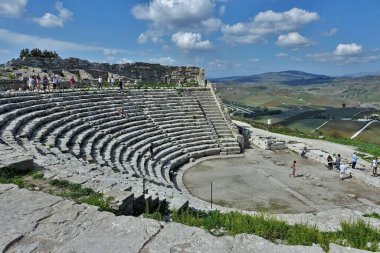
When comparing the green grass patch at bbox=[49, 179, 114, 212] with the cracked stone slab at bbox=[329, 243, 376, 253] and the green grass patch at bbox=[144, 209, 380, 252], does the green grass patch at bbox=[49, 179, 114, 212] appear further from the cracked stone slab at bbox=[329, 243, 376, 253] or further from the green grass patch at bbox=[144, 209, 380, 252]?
the cracked stone slab at bbox=[329, 243, 376, 253]

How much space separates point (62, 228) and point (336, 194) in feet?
41.0

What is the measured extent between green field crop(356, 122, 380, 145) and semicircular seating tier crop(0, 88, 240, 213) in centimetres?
1378

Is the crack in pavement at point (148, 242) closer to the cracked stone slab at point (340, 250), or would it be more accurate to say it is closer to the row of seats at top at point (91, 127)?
the cracked stone slab at point (340, 250)

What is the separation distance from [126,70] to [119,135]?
15787 millimetres

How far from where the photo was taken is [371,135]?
29.0 metres

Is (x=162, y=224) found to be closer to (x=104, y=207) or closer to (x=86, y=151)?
(x=104, y=207)

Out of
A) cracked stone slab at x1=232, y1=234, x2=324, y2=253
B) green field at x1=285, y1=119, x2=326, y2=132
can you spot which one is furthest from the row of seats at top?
green field at x1=285, y1=119, x2=326, y2=132

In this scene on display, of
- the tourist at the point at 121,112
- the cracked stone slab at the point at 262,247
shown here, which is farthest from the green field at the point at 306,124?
the cracked stone slab at the point at 262,247

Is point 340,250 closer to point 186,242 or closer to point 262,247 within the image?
point 262,247

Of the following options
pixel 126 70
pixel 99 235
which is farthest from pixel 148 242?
pixel 126 70

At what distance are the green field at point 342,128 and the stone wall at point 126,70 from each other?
13.7 metres

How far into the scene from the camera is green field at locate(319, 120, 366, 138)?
101ft

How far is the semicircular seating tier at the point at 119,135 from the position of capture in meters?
8.56

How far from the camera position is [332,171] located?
57.1 feet
